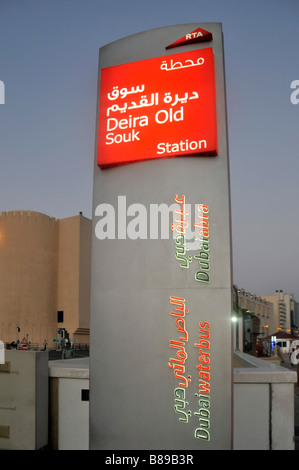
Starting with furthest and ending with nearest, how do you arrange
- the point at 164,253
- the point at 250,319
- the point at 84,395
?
the point at 250,319, the point at 84,395, the point at 164,253

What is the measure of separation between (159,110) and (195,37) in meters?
2.07

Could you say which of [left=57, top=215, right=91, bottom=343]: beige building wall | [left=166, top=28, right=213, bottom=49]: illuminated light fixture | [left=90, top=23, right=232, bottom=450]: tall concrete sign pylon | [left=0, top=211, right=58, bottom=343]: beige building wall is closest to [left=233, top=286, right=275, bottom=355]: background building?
[left=57, top=215, right=91, bottom=343]: beige building wall

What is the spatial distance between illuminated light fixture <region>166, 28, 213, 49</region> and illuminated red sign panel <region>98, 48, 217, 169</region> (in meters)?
0.31

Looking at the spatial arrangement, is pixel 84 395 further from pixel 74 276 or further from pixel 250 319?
pixel 74 276

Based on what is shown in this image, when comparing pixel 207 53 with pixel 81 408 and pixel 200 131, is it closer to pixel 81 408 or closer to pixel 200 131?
pixel 200 131

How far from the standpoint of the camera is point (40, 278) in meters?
78.6

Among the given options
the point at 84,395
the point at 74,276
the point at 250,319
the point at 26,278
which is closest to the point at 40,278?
the point at 26,278

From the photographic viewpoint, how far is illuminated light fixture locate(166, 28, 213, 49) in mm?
11391

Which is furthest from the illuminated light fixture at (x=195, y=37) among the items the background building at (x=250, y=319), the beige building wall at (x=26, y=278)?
the beige building wall at (x=26, y=278)

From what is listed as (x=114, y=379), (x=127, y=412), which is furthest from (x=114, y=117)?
(x=127, y=412)

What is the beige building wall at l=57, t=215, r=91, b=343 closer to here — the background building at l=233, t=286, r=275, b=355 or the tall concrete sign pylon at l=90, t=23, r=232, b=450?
the background building at l=233, t=286, r=275, b=355

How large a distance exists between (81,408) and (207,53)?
10134 millimetres

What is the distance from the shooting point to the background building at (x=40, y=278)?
253 feet

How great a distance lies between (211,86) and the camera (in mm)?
11133
